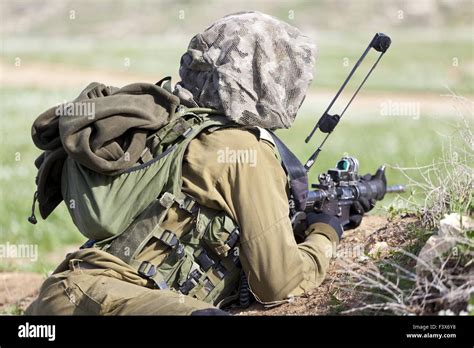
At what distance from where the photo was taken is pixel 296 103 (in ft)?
13.9

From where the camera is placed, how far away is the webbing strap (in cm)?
412

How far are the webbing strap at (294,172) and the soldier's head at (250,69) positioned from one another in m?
0.12

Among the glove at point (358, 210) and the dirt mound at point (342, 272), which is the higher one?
the glove at point (358, 210)

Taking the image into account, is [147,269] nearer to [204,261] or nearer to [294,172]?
[204,261]

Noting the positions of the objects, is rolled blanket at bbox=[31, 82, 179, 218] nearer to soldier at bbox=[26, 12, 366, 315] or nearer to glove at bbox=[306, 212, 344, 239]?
soldier at bbox=[26, 12, 366, 315]

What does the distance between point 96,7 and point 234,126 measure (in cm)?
4284

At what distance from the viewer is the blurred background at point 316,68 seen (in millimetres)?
11125

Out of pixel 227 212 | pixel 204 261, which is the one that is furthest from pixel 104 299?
pixel 227 212

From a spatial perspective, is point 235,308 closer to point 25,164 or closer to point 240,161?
point 240,161
